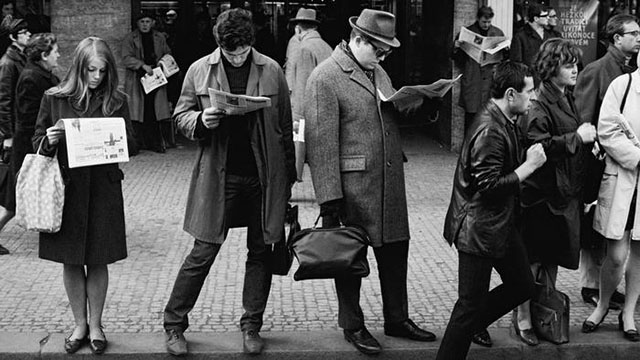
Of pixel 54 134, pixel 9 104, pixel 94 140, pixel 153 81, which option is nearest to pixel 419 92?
pixel 94 140

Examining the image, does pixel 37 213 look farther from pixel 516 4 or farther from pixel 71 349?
pixel 516 4

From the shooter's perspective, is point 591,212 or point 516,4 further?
point 516,4

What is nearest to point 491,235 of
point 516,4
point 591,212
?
point 591,212

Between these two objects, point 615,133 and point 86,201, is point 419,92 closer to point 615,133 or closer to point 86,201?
point 615,133

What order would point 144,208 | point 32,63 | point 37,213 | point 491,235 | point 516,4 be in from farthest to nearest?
point 516,4 → point 144,208 → point 32,63 → point 37,213 → point 491,235

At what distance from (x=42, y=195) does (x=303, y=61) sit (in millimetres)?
4473

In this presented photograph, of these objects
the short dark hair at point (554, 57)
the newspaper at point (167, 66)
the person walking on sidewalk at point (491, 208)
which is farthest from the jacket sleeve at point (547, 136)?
the newspaper at point (167, 66)

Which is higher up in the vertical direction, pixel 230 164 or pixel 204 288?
pixel 230 164

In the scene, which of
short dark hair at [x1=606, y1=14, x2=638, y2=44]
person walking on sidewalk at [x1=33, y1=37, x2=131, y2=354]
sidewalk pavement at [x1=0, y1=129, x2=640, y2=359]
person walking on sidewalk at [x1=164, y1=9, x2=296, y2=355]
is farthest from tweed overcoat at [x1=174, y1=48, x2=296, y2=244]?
short dark hair at [x1=606, y1=14, x2=638, y2=44]

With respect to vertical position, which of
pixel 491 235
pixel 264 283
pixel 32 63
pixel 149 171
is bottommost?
pixel 149 171

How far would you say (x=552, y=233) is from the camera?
247 inches

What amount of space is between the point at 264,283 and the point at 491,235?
1.47 metres

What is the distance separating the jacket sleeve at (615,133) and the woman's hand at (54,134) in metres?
3.29

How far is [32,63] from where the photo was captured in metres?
7.82
